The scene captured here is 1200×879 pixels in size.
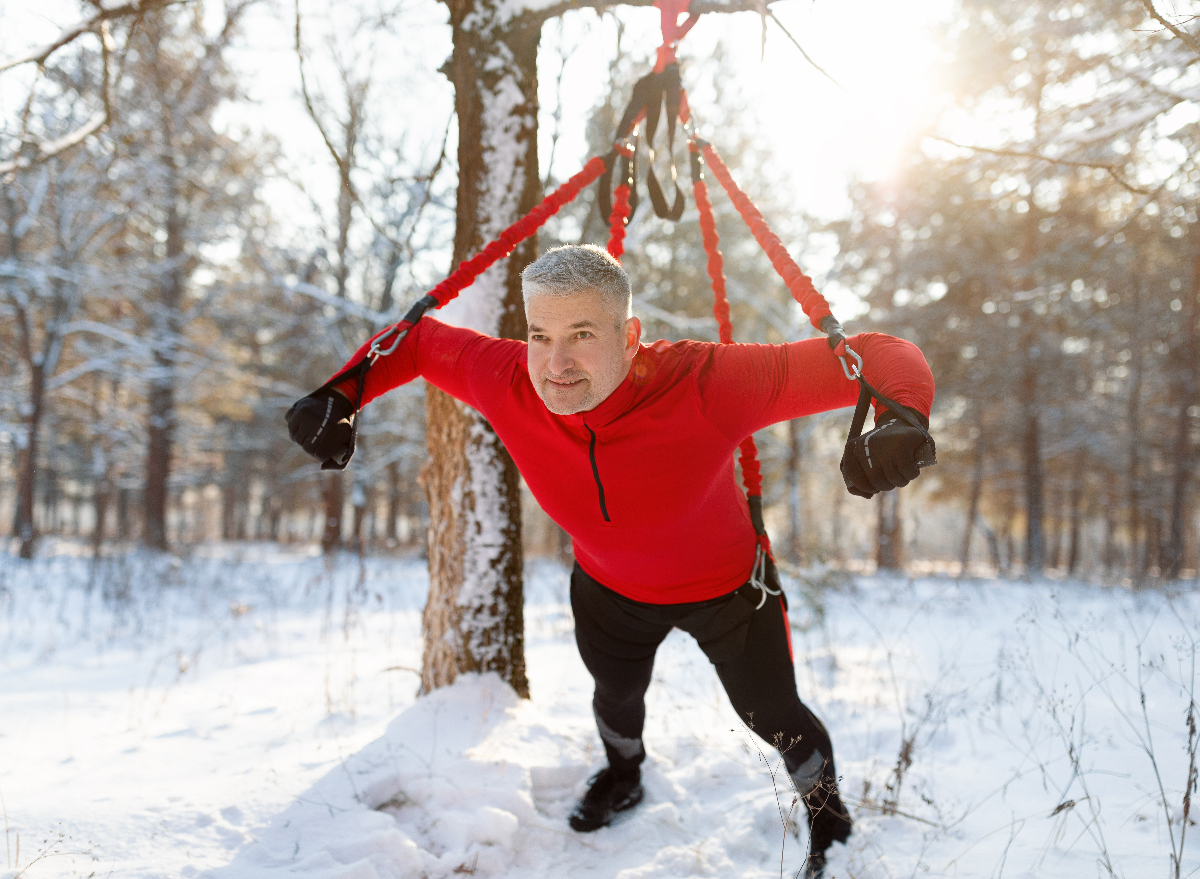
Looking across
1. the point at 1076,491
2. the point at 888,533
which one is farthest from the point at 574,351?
the point at 1076,491

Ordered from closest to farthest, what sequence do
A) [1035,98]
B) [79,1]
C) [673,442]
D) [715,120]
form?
[673,442] → [79,1] → [1035,98] → [715,120]

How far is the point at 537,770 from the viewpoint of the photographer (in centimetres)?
265

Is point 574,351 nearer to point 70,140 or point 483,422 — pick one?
point 483,422

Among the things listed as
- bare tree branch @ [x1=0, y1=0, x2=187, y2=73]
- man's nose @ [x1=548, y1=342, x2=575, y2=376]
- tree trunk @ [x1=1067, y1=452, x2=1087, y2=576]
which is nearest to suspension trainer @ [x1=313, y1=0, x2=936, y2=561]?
man's nose @ [x1=548, y1=342, x2=575, y2=376]

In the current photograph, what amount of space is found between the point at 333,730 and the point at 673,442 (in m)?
2.50

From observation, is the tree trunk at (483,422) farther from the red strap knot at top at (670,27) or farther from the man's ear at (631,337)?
the man's ear at (631,337)

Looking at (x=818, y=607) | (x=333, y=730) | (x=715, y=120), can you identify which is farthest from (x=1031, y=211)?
(x=333, y=730)

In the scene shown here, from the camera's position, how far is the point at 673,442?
1885mm

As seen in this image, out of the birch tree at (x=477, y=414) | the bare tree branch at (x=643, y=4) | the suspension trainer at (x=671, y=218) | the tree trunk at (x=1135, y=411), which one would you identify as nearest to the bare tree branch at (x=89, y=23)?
the birch tree at (x=477, y=414)

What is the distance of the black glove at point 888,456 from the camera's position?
1.44 metres

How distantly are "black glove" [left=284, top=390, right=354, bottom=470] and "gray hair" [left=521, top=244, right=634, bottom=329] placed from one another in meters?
0.68

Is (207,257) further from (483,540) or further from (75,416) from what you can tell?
(483,540)

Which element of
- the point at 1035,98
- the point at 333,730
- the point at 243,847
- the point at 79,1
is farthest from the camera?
the point at 1035,98

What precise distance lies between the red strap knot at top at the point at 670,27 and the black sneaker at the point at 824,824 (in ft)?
9.34
